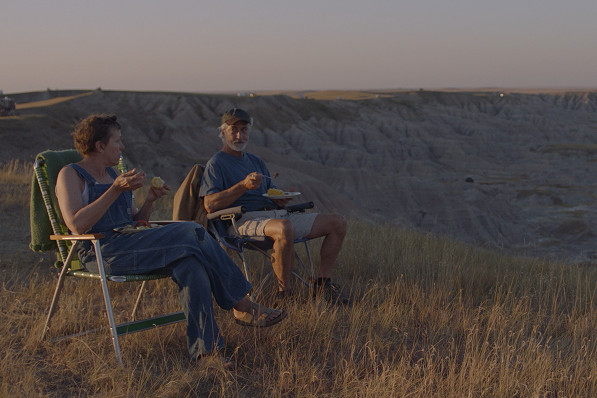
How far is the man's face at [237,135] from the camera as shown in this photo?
4914 millimetres

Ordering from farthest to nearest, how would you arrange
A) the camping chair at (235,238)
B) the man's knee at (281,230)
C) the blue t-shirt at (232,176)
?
the blue t-shirt at (232,176), the camping chair at (235,238), the man's knee at (281,230)

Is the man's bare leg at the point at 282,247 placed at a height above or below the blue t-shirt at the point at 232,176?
below

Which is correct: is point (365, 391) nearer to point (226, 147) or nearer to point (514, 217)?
point (226, 147)

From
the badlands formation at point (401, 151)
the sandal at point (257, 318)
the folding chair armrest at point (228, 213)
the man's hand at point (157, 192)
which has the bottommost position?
the badlands formation at point (401, 151)

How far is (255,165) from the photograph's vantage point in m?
5.20

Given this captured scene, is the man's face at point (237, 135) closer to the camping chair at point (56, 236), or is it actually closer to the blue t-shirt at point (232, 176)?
the blue t-shirt at point (232, 176)

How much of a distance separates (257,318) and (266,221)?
114 cm

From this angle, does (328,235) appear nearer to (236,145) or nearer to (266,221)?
(266,221)

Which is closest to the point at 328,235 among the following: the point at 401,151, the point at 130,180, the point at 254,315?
the point at 254,315

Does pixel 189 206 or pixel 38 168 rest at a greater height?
pixel 38 168

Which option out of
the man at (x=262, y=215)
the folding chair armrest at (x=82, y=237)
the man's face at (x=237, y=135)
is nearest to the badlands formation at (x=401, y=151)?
the man at (x=262, y=215)

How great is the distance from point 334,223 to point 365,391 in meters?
1.94

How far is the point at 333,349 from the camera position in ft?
12.2

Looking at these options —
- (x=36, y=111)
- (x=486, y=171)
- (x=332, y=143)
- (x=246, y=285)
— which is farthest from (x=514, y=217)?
(x=246, y=285)
